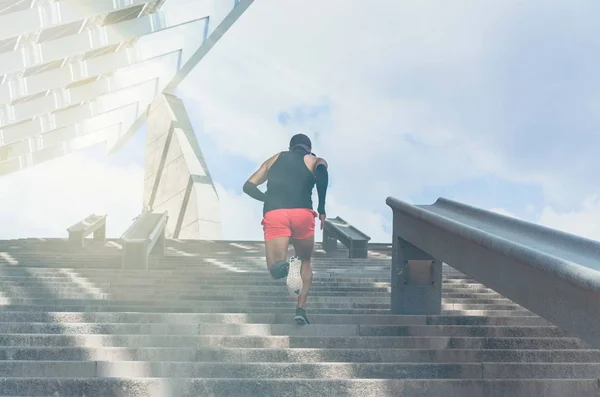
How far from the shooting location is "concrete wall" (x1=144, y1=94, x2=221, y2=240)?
24156mm

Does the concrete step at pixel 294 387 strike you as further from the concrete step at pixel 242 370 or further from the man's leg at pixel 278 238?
the man's leg at pixel 278 238

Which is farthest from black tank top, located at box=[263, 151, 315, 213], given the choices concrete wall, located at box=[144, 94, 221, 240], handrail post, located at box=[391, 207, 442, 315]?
concrete wall, located at box=[144, 94, 221, 240]

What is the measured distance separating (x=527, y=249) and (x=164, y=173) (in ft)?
80.7

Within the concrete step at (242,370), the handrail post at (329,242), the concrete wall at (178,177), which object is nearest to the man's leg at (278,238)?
the concrete step at (242,370)

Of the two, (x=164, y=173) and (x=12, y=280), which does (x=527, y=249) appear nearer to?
(x=12, y=280)

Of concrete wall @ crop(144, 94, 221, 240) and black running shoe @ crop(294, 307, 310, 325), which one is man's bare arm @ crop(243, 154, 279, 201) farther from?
concrete wall @ crop(144, 94, 221, 240)

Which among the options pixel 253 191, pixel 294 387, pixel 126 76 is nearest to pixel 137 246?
pixel 253 191

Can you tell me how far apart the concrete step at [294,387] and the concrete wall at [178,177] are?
66.2 feet

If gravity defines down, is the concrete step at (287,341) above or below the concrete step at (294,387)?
above

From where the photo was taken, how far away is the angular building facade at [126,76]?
20.1 m

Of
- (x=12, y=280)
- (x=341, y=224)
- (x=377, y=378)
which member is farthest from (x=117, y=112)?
(x=377, y=378)

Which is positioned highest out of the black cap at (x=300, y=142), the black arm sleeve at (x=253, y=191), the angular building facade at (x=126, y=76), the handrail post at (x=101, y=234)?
the angular building facade at (x=126, y=76)

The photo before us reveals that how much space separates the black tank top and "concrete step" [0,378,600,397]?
2260mm

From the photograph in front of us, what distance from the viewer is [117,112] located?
32.8m
